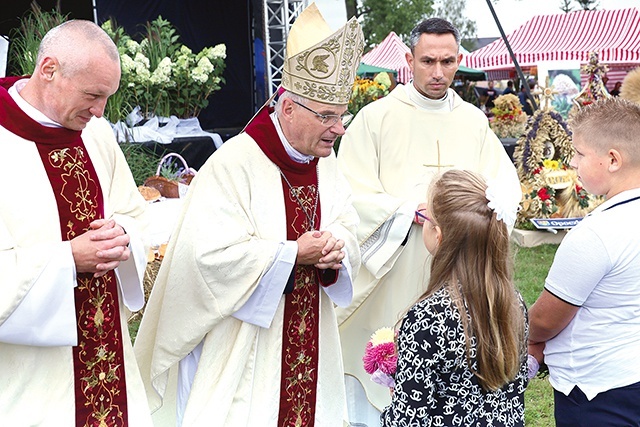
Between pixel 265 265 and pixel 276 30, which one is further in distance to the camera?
pixel 276 30

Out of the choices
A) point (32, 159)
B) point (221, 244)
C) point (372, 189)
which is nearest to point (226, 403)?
point (221, 244)

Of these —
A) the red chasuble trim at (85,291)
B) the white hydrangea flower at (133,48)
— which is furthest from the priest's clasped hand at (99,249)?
the white hydrangea flower at (133,48)

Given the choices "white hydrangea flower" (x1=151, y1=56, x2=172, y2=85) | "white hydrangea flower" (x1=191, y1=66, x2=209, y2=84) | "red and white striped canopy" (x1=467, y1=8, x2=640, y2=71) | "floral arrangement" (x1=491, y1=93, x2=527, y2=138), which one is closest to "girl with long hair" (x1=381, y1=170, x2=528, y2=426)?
"white hydrangea flower" (x1=151, y1=56, x2=172, y2=85)

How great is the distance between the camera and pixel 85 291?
2.73m

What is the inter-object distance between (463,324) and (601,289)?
571 mm

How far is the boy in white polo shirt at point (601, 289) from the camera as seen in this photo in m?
2.47

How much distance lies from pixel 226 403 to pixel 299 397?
36cm

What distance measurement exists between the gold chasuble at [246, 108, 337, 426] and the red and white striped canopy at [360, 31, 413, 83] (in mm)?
20046

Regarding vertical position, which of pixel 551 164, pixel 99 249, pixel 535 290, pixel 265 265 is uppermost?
pixel 99 249

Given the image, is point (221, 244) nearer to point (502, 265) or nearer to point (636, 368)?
point (502, 265)

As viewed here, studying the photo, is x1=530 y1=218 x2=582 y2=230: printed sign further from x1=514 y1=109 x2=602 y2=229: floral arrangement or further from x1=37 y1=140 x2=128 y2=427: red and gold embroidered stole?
x1=37 y1=140 x2=128 y2=427: red and gold embroidered stole

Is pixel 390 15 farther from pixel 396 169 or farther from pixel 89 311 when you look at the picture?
pixel 89 311

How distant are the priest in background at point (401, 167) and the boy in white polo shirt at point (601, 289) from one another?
1.44 metres

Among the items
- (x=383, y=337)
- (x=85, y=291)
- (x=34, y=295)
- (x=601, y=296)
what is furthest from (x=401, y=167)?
(x=34, y=295)
